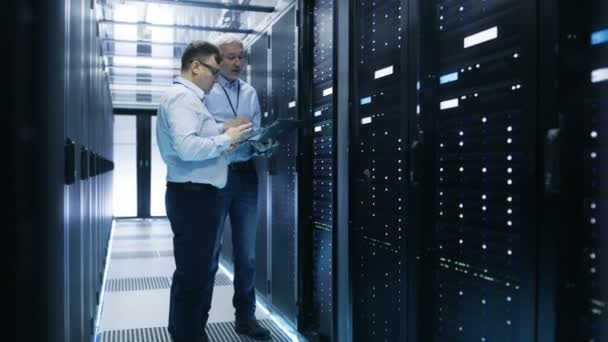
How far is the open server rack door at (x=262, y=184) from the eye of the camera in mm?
3586

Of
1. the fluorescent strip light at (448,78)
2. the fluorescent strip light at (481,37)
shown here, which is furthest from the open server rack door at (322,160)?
the fluorescent strip light at (481,37)

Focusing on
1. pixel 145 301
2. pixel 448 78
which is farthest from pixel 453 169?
pixel 145 301

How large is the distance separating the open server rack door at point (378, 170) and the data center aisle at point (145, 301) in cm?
110

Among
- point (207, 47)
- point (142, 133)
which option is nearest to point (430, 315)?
point (207, 47)

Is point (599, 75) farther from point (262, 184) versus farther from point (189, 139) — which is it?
point (262, 184)

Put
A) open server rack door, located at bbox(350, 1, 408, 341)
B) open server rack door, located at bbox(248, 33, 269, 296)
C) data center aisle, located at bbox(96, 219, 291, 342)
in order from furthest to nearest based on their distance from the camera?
open server rack door, located at bbox(248, 33, 269, 296)
data center aisle, located at bbox(96, 219, 291, 342)
open server rack door, located at bbox(350, 1, 408, 341)

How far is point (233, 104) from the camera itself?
3.07m

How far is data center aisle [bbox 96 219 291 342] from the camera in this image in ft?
9.95

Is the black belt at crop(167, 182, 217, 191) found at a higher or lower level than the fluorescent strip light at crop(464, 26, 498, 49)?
lower

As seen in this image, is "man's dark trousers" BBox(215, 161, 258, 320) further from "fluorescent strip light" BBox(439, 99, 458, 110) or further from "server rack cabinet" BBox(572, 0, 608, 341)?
"server rack cabinet" BBox(572, 0, 608, 341)

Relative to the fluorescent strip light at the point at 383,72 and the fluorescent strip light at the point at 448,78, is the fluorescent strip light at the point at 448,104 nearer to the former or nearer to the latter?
the fluorescent strip light at the point at 448,78

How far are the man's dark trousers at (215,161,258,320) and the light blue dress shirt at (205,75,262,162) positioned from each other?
9cm

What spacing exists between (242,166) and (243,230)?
375mm

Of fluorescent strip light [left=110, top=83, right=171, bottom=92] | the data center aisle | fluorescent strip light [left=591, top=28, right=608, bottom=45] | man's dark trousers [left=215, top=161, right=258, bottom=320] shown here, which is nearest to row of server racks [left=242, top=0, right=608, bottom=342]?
fluorescent strip light [left=591, top=28, right=608, bottom=45]
